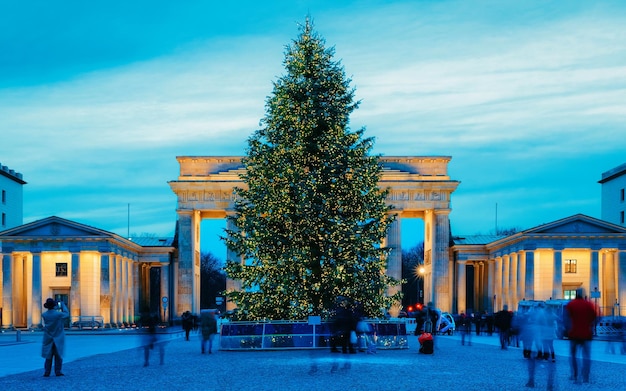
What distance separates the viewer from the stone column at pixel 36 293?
79.4 meters

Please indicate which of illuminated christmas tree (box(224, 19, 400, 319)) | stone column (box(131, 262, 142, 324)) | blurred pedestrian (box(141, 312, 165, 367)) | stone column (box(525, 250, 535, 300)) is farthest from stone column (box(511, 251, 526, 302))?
blurred pedestrian (box(141, 312, 165, 367))

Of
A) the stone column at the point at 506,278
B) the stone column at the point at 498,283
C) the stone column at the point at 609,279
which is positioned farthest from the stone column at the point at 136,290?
the stone column at the point at 609,279

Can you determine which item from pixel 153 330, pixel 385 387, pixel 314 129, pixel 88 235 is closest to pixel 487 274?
pixel 88 235

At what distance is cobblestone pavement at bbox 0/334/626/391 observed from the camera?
72.2ft

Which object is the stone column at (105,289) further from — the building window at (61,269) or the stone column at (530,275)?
the stone column at (530,275)

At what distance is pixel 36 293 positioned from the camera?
79.8 m

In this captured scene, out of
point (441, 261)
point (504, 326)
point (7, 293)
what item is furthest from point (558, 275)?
point (7, 293)

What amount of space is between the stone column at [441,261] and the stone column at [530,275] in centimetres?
798

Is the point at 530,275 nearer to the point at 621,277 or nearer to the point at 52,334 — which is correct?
the point at 621,277

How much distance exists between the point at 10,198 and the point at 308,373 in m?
89.7

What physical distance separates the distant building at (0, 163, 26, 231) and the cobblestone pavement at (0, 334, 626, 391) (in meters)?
72.8

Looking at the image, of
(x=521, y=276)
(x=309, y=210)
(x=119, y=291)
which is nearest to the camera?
(x=309, y=210)

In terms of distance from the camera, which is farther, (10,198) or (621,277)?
(10,198)

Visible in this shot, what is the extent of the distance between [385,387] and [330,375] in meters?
3.91
